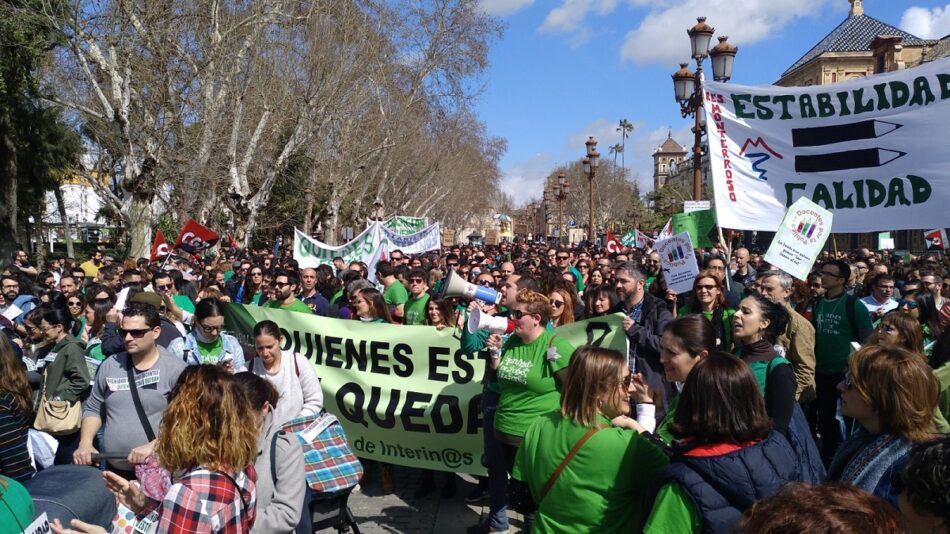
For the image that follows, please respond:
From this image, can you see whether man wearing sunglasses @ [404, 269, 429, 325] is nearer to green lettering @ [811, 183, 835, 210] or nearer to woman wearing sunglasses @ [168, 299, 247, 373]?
woman wearing sunglasses @ [168, 299, 247, 373]

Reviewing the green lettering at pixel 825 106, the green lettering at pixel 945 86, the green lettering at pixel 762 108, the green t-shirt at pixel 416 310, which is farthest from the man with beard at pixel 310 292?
the green lettering at pixel 945 86

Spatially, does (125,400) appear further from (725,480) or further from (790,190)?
(790,190)

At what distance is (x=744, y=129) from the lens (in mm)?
6836

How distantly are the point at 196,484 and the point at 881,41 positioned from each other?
41.9 feet

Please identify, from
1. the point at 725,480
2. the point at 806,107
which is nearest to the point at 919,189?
the point at 806,107

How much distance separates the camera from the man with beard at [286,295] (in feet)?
23.7

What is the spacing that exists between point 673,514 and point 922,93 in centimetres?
525

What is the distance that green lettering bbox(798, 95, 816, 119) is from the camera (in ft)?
21.8

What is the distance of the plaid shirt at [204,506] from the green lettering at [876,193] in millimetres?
5637

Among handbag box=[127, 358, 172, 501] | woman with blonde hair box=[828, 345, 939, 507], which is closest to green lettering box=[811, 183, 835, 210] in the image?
woman with blonde hair box=[828, 345, 939, 507]

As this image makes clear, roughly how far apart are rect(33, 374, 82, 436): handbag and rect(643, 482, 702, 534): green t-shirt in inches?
160

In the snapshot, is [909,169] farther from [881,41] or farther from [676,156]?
[676,156]

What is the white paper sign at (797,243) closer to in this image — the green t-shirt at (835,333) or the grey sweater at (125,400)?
the green t-shirt at (835,333)

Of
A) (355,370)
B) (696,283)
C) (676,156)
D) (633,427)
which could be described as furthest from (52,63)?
(676,156)
